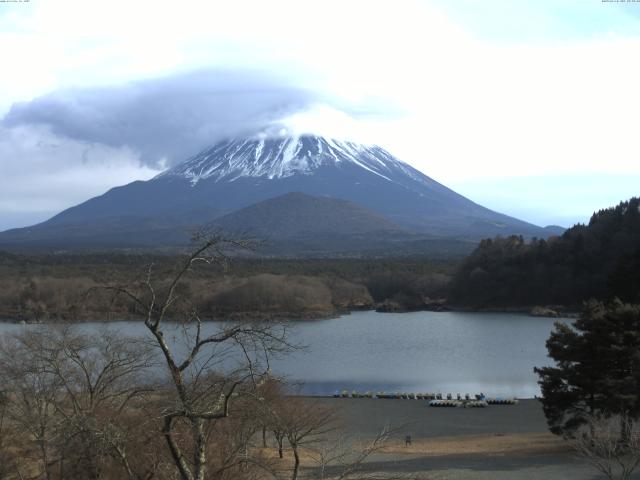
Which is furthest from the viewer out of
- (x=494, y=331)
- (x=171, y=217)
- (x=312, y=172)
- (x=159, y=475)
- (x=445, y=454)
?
(x=312, y=172)

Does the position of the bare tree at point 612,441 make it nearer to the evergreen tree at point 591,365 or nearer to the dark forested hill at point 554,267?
the evergreen tree at point 591,365

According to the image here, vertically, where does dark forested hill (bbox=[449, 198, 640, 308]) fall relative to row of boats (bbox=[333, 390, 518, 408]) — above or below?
above

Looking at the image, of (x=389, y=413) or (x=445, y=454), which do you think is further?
(x=389, y=413)

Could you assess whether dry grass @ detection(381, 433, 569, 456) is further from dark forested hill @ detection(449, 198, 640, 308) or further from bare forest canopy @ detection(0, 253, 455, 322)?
dark forested hill @ detection(449, 198, 640, 308)

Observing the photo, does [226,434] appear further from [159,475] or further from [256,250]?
[256,250]

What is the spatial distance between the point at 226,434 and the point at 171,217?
12732 centimetres

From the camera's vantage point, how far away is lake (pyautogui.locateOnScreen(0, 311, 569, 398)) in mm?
25734

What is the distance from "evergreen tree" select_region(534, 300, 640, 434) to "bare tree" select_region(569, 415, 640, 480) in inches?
15.0

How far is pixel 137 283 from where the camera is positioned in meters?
5.12

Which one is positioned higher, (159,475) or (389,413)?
(159,475)

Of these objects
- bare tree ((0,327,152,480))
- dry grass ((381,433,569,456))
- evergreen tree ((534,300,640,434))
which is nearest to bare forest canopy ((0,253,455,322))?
dry grass ((381,433,569,456))

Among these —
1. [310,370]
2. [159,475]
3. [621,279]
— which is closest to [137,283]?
[159,475]

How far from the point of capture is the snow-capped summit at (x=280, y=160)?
163 meters

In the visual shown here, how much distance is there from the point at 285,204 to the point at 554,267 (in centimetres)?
7735
